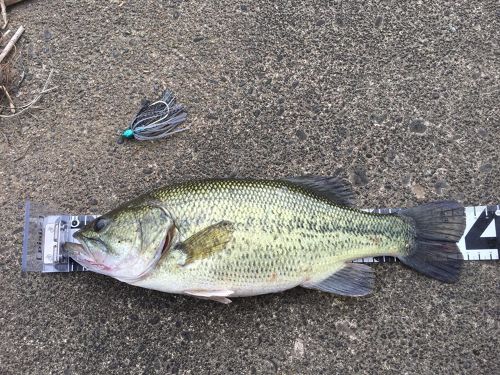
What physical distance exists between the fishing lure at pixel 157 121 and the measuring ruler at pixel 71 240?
26.5 inches

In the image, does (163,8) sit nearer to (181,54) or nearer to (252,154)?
(181,54)

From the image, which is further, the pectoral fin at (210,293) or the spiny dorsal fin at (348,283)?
the spiny dorsal fin at (348,283)

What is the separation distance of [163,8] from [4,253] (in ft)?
7.05

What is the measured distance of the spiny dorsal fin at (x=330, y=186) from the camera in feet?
9.84

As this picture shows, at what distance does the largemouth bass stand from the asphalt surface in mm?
250

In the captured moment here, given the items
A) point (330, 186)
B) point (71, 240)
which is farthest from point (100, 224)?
point (330, 186)

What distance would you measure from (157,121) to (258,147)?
75cm

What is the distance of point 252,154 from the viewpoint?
3.25 m

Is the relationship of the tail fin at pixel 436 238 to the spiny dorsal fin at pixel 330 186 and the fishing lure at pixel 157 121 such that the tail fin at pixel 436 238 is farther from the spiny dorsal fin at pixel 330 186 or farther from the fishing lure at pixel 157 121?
the fishing lure at pixel 157 121

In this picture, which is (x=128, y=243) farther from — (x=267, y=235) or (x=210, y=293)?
(x=267, y=235)

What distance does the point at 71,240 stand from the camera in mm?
3059

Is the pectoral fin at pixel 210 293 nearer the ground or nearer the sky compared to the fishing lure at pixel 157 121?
nearer the ground

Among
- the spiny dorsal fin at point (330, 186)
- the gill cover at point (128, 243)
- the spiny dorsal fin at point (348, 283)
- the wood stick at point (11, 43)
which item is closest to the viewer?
the gill cover at point (128, 243)

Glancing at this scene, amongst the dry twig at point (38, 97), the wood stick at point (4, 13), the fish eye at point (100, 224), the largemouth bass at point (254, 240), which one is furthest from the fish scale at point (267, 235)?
the wood stick at point (4, 13)
